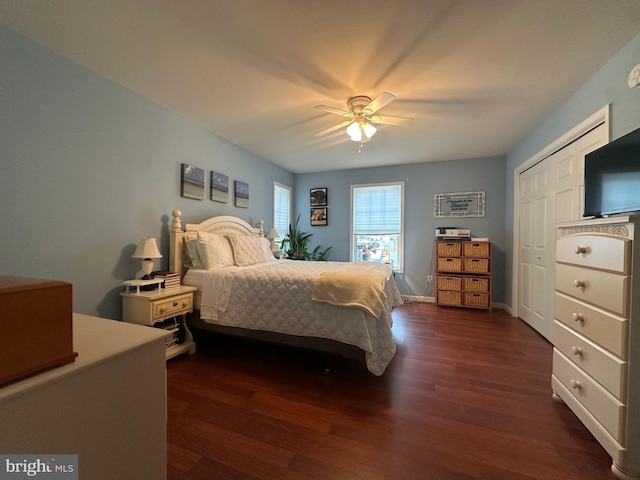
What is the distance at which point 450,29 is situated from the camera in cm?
156

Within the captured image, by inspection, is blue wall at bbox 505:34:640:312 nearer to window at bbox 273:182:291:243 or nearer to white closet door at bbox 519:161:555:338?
white closet door at bbox 519:161:555:338

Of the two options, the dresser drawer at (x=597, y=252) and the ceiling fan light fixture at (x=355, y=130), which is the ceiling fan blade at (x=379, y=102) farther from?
the dresser drawer at (x=597, y=252)

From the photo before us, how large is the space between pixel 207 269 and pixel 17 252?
1.25 m

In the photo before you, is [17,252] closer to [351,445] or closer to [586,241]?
[351,445]

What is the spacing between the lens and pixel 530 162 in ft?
10.4

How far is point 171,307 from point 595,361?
113 inches

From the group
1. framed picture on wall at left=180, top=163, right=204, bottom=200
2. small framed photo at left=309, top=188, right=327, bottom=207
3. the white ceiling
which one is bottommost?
framed picture on wall at left=180, top=163, right=204, bottom=200

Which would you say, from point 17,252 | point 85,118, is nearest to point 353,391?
point 17,252

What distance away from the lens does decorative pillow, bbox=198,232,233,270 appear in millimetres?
2586

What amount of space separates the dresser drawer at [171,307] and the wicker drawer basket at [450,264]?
3.55m

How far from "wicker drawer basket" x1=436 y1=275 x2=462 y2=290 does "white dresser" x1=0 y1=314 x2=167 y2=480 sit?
159 inches

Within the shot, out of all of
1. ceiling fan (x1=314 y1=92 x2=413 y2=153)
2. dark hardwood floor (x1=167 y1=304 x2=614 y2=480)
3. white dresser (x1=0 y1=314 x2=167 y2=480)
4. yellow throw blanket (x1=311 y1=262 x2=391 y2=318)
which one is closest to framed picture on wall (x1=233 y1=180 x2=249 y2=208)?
ceiling fan (x1=314 y1=92 x2=413 y2=153)

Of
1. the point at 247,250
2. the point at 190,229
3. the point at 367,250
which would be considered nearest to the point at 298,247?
the point at 367,250

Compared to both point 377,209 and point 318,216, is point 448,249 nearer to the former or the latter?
point 377,209
